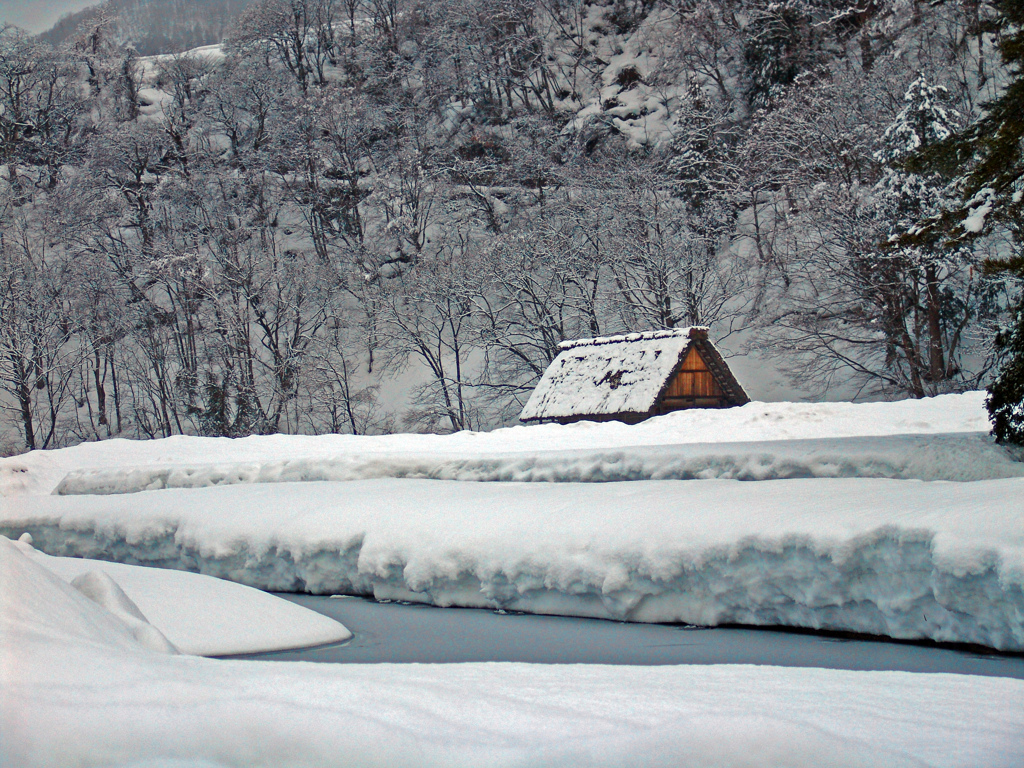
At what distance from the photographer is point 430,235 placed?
38.8m

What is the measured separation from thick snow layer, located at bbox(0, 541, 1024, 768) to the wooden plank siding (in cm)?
1896

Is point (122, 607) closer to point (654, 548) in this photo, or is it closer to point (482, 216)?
point (654, 548)

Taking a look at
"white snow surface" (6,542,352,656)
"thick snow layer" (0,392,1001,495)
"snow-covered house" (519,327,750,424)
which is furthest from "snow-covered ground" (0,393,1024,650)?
"snow-covered house" (519,327,750,424)

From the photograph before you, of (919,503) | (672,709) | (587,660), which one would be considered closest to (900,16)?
(919,503)

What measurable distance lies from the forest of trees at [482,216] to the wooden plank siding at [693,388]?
4.01 meters

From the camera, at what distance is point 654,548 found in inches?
266

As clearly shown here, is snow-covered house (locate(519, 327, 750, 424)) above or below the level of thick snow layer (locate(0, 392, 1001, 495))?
above

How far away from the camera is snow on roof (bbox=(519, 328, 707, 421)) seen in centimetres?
2117

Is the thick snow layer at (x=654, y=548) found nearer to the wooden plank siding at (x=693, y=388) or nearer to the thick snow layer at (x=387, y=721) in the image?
the thick snow layer at (x=387, y=721)

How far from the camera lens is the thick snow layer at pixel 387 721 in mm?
2111

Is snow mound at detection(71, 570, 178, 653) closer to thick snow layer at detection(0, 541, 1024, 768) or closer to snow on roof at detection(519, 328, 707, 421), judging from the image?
thick snow layer at detection(0, 541, 1024, 768)

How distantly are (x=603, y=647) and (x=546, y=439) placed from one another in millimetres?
9505

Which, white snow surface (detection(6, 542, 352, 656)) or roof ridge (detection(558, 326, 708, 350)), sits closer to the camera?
white snow surface (detection(6, 542, 352, 656))

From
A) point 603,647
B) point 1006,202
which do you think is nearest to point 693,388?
point 1006,202
